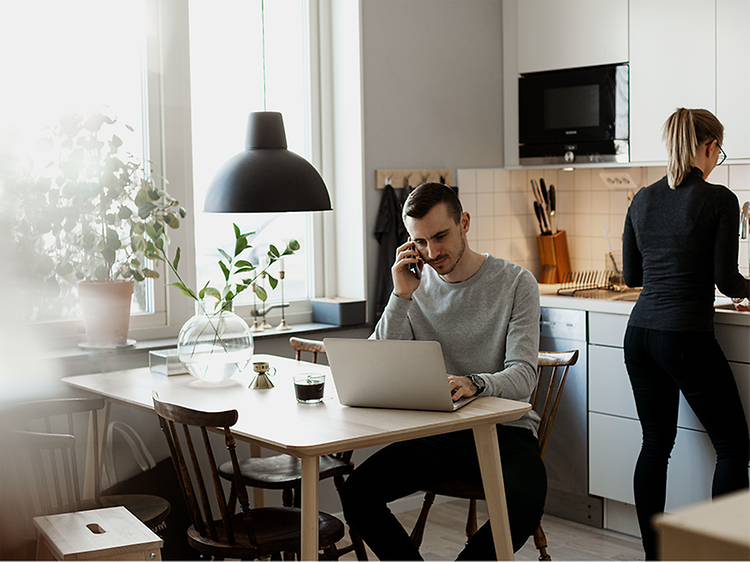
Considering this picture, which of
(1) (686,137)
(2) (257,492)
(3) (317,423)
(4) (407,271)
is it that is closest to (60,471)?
(2) (257,492)

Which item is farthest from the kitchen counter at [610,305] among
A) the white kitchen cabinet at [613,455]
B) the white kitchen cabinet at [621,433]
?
the white kitchen cabinet at [613,455]

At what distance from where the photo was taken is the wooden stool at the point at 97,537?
1.90 meters

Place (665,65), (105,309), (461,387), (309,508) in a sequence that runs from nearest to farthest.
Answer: (309,508)
(461,387)
(105,309)
(665,65)

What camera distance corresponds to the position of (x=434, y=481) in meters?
2.36

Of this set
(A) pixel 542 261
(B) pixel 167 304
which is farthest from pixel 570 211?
(B) pixel 167 304

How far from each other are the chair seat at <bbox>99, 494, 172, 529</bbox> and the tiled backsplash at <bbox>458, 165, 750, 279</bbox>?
2.07m

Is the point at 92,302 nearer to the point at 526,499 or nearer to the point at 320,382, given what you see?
the point at 320,382

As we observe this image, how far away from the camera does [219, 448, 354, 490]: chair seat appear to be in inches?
101

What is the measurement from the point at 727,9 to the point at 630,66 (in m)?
0.47

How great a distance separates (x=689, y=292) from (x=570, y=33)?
1592 mm

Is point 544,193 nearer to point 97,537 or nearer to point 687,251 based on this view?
point 687,251

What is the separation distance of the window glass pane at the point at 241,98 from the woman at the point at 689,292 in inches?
60.5

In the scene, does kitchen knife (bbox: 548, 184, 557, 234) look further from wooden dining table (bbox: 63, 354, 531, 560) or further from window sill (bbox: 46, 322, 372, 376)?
wooden dining table (bbox: 63, 354, 531, 560)

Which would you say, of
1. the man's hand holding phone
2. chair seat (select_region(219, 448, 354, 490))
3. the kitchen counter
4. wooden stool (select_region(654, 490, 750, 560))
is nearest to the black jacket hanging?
the kitchen counter
